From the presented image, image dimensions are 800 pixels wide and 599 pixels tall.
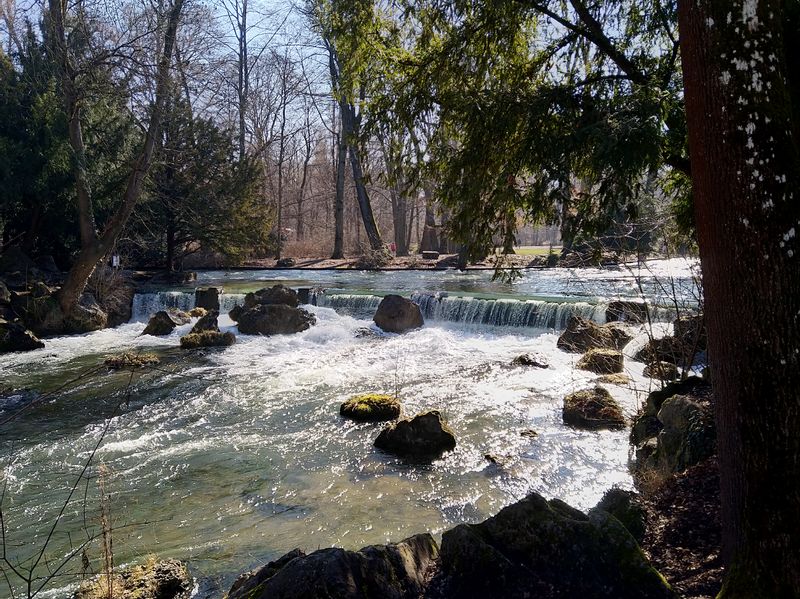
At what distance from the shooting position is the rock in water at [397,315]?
16094 mm

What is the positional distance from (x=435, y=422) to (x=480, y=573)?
14.1ft

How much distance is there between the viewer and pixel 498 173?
19.8 feet

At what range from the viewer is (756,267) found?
9.55ft

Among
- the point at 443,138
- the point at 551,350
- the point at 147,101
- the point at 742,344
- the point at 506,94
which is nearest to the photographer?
the point at 742,344

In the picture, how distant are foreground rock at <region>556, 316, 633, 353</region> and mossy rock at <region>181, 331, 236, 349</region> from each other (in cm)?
777

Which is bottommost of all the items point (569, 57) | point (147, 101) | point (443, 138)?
point (443, 138)

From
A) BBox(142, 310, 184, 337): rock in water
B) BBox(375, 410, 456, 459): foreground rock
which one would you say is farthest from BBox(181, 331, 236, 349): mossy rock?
BBox(375, 410, 456, 459): foreground rock

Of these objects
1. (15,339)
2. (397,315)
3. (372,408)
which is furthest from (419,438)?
(15,339)

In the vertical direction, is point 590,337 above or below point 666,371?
below

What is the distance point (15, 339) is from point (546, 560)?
Answer: 13.9m

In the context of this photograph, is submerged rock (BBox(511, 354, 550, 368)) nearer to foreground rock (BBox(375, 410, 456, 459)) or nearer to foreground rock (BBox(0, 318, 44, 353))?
foreground rock (BBox(375, 410, 456, 459))

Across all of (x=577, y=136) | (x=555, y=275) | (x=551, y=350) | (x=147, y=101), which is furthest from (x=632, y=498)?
(x=555, y=275)

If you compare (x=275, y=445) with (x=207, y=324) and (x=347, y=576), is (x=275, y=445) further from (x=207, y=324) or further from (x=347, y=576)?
(x=207, y=324)

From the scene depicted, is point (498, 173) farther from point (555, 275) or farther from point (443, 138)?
point (555, 275)
